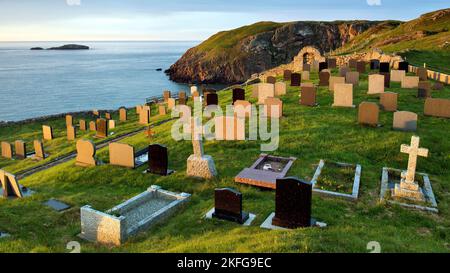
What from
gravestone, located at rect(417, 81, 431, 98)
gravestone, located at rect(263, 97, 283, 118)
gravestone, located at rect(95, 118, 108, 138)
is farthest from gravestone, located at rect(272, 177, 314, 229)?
gravestone, located at rect(95, 118, 108, 138)

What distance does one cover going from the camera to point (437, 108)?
55.6 feet

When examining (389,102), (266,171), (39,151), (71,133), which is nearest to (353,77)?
(389,102)

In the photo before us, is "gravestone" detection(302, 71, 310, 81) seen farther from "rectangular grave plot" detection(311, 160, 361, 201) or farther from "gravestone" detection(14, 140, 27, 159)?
"gravestone" detection(14, 140, 27, 159)

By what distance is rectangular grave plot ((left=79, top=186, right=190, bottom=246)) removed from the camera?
8.61 meters

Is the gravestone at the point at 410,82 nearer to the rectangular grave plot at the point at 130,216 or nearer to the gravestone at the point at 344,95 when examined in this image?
the gravestone at the point at 344,95

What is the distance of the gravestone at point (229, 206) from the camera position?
903cm

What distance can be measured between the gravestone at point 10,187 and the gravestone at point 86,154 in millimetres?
2763

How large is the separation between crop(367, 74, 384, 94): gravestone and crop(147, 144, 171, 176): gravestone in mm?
14065

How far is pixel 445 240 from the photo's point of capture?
7.93 m

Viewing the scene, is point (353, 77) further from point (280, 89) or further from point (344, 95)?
point (344, 95)

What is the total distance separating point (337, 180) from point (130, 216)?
6.44m
